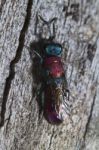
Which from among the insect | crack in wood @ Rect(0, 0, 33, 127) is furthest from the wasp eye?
crack in wood @ Rect(0, 0, 33, 127)

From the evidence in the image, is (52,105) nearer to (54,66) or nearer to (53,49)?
(54,66)

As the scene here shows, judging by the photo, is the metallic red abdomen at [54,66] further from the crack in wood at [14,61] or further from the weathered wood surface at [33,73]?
the crack in wood at [14,61]

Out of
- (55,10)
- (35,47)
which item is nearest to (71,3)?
(55,10)

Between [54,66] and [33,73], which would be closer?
[33,73]

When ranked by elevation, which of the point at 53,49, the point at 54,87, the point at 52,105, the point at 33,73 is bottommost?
the point at 52,105

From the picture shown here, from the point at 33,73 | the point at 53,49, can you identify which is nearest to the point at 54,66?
the point at 53,49

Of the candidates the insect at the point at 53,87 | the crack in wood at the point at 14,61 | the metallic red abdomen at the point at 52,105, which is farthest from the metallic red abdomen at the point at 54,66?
the crack in wood at the point at 14,61
